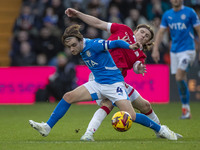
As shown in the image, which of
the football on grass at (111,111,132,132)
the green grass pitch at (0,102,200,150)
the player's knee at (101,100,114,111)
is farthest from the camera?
the player's knee at (101,100,114,111)

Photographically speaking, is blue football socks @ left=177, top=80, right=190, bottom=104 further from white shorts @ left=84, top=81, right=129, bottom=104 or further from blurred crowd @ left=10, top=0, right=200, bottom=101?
blurred crowd @ left=10, top=0, right=200, bottom=101

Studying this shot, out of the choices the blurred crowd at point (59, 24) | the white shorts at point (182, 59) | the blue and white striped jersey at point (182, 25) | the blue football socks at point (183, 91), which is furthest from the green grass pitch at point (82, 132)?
the blurred crowd at point (59, 24)

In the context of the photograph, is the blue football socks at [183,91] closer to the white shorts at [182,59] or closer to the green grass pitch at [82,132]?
the white shorts at [182,59]

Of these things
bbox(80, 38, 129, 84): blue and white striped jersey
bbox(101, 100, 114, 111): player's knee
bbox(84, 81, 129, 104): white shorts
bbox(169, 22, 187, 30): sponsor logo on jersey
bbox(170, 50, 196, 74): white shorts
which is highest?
bbox(80, 38, 129, 84): blue and white striped jersey

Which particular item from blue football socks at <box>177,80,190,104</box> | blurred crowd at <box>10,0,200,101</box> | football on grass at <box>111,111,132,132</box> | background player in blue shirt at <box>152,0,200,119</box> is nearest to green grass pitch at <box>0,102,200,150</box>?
football on grass at <box>111,111,132,132</box>

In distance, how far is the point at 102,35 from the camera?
15.6 metres

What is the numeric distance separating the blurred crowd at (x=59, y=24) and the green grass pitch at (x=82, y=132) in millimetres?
3606

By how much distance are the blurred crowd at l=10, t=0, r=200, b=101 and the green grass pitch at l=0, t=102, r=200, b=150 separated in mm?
3606

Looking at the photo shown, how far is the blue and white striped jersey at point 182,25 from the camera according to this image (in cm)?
1043

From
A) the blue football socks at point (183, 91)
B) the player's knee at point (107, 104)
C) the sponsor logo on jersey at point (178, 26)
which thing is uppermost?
the sponsor logo on jersey at point (178, 26)

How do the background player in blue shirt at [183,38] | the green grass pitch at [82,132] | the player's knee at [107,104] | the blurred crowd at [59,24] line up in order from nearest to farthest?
the green grass pitch at [82,132] < the player's knee at [107,104] < the background player in blue shirt at [183,38] < the blurred crowd at [59,24]

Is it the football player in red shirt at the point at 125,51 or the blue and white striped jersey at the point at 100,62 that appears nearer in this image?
the blue and white striped jersey at the point at 100,62

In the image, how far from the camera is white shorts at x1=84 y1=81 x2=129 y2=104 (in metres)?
6.89

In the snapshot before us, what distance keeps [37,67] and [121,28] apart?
25.4 ft
